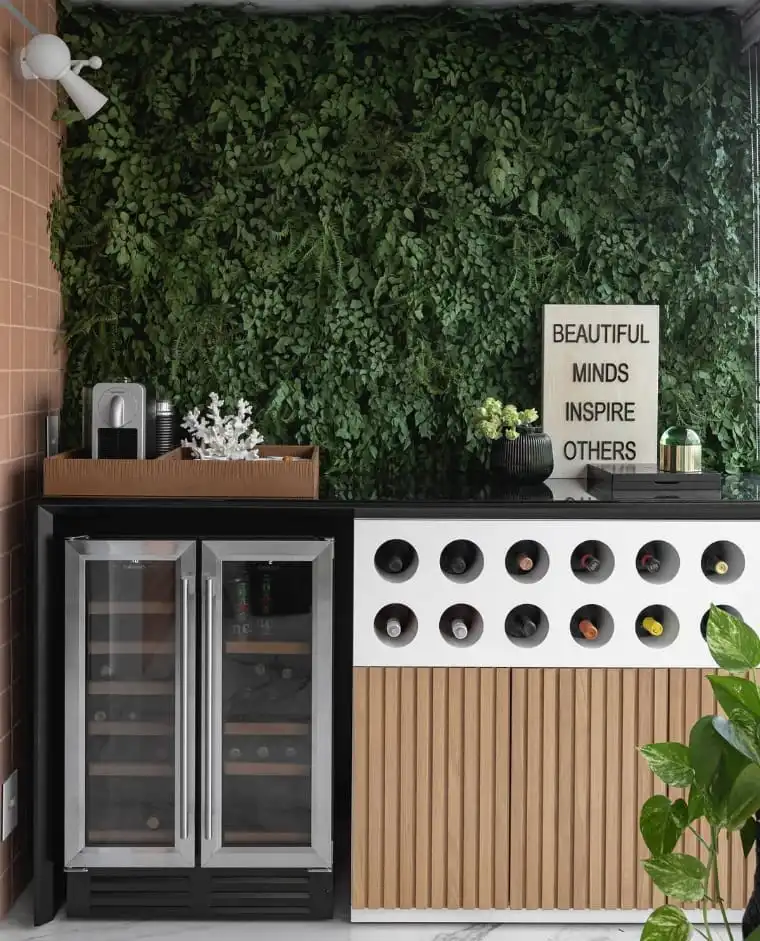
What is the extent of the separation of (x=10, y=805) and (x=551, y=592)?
Answer: 167 centimetres

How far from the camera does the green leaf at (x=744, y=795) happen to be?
1329 millimetres

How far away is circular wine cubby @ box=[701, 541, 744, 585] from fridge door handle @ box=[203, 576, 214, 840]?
1.44 m

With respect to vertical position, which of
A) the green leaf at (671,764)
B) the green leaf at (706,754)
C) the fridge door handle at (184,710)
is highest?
the green leaf at (706,754)

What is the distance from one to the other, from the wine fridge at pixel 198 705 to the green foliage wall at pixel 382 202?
710 millimetres

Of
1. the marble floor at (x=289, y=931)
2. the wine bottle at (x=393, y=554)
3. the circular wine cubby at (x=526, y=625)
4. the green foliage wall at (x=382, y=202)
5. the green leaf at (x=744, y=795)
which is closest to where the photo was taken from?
the green leaf at (x=744, y=795)

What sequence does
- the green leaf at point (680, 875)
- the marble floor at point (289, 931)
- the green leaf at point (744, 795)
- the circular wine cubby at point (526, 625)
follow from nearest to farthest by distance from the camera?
the green leaf at point (744, 795) < the green leaf at point (680, 875) < the marble floor at point (289, 931) < the circular wine cubby at point (526, 625)

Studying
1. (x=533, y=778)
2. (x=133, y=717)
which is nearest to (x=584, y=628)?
(x=533, y=778)

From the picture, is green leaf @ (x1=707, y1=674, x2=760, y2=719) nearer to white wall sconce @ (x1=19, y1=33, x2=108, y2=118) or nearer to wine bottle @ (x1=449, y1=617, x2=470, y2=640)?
wine bottle @ (x1=449, y1=617, x2=470, y2=640)

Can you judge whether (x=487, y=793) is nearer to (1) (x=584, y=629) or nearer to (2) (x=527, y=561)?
(1) (x=584, y=629)

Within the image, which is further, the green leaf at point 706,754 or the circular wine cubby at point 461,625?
the circular wine cubby at point 461,625

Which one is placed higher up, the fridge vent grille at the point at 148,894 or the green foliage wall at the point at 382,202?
the green foliage wall at the point at 382,202

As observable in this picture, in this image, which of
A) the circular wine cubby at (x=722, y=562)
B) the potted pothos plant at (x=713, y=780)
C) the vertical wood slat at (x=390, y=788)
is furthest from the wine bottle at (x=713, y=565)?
the potted pothos plant at (x=713, y=780)

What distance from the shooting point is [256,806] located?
122 inches

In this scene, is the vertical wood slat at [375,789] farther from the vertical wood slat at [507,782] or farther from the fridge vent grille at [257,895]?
the fridge vent grille at [257,895]
